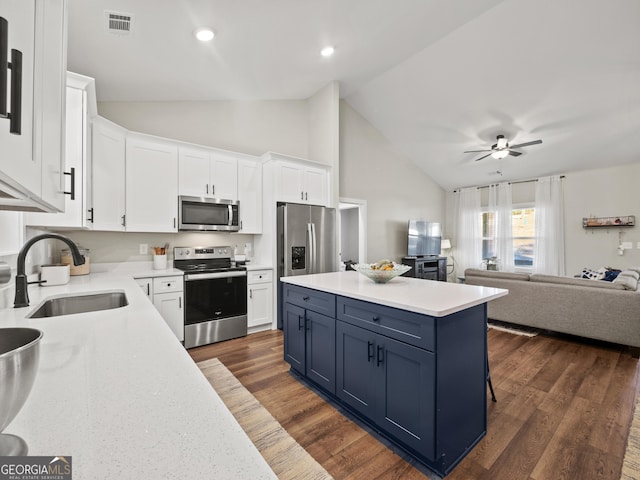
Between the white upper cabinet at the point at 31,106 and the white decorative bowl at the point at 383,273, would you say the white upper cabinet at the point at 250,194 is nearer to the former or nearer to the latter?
the white decorative bowl at the point at 383,273

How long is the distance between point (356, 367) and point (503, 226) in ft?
20.2

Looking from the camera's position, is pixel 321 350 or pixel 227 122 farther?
pixel 227 122

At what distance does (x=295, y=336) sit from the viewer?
2.60 m

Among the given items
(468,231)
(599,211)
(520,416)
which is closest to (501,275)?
(520,416)

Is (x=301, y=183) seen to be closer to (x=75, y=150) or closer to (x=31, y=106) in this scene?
(x=75, y=150)

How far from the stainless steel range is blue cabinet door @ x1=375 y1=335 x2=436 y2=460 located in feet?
7.48

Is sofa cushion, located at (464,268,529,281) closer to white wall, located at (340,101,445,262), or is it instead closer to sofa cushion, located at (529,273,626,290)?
sofa cushion, located at (529,273,626,290)

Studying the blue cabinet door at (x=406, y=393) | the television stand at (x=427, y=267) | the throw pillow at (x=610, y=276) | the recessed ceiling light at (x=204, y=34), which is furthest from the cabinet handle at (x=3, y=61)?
the television stand at (x=427, y=267)

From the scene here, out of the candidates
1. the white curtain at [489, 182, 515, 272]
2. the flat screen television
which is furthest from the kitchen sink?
the white curtain at [489, 182, 515, 272]

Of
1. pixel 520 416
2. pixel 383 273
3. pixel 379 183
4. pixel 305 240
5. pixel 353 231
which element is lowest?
pixel 520 416

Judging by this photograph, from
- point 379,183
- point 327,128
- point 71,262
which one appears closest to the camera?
point 71,262

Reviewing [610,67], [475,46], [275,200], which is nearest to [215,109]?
[275,200]

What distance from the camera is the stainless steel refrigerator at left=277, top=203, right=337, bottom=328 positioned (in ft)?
12.9

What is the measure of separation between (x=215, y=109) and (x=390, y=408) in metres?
4.14
